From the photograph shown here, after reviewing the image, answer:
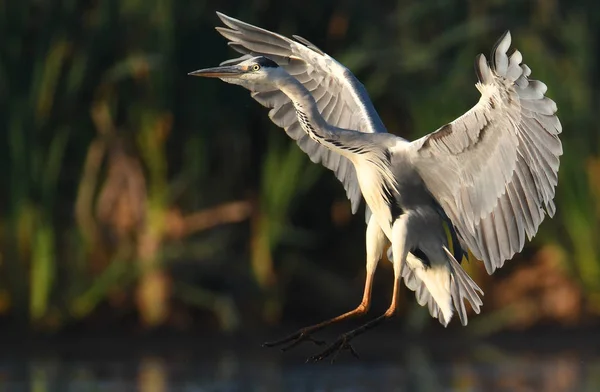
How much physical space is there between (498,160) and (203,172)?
467 cm

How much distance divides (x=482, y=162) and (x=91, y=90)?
4.96 meters

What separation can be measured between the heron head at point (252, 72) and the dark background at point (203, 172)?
3536 millimetres

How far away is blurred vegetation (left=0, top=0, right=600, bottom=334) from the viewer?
1290cm

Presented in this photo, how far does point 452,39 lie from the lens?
1341 cm

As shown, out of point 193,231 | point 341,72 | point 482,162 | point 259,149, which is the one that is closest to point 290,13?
point 259,149

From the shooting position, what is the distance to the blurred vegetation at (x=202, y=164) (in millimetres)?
12898

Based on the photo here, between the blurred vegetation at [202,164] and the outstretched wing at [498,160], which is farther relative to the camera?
the blurred vegetation at [202,164]

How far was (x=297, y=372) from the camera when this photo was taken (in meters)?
12.8

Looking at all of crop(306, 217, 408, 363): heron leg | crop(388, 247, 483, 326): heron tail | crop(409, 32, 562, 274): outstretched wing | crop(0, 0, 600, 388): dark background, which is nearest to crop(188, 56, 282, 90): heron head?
crop(409, 32, 562, 274): outstretched wing

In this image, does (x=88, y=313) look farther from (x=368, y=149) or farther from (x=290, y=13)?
(x=368, y=149)

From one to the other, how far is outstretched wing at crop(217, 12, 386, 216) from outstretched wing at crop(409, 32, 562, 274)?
632mm

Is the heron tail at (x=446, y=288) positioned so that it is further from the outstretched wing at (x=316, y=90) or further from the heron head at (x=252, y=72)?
the heron head at (x=252, y=72)

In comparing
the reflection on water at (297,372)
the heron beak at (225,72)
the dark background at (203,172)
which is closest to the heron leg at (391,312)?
the heron beak at (225,72)

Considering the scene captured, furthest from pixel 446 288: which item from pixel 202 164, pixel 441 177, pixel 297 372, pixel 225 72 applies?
pixel 202 164
